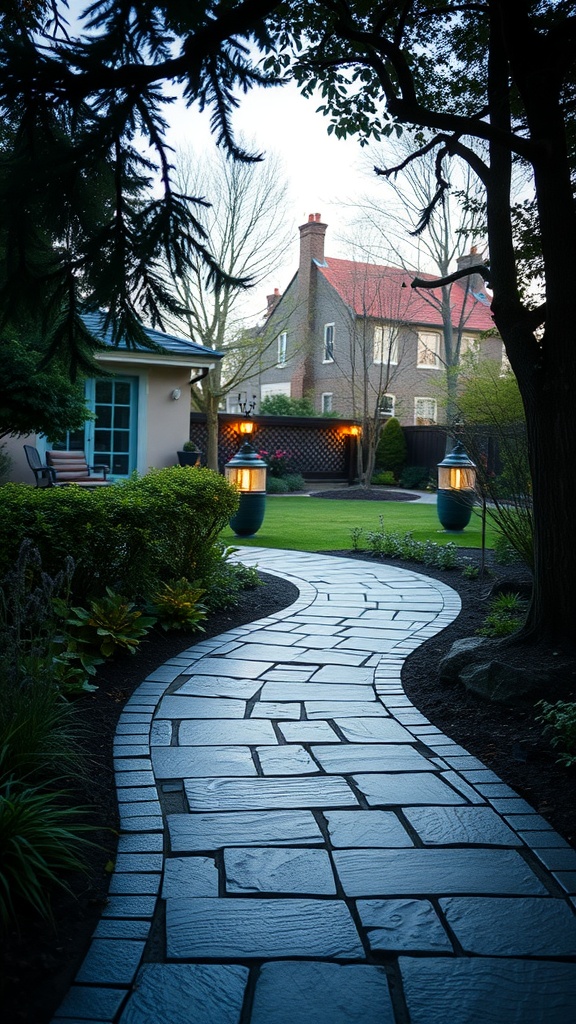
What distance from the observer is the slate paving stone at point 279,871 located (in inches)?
85.7

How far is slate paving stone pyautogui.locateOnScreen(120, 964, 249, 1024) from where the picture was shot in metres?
1.66

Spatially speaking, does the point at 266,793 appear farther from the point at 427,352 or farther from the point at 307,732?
the point at 427,352

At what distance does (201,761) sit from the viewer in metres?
3.10

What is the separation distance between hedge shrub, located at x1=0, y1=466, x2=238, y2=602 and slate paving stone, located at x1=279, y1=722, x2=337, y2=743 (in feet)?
5.19

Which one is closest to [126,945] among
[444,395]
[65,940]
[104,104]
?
[65,940]

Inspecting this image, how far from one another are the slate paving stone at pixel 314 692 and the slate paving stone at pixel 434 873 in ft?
5.10

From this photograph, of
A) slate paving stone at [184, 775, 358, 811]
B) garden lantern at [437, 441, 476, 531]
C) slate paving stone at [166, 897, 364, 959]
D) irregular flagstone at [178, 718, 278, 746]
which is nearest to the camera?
slate paving stone at [166, 897, 364, 959]

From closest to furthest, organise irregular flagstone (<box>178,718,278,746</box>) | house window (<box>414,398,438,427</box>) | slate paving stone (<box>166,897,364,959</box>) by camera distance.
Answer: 1. slate paving stone (<box>166,897,364,959</box>)
2. irregular flagstone (<box>178,718,278,746</box>)
3. house window (<box>414,398,438,427</box>)

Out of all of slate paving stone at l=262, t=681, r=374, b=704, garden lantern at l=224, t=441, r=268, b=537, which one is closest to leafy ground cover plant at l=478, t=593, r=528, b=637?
slate paving stone at l=262, t=681, r=374, b=704

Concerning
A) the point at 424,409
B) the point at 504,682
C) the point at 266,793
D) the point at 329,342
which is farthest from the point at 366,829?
the point at 424,409

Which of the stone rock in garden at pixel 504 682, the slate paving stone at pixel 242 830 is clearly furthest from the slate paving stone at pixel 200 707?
the stone rock in garden at pixel 504 682

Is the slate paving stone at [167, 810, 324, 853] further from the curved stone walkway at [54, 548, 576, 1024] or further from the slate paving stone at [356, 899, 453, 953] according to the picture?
the slate paving stone at [356, 899, 453, 953]

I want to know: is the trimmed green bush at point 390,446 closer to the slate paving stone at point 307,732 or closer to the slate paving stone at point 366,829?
the slate paving stone at point 307,732

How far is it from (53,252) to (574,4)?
3.38 meters
